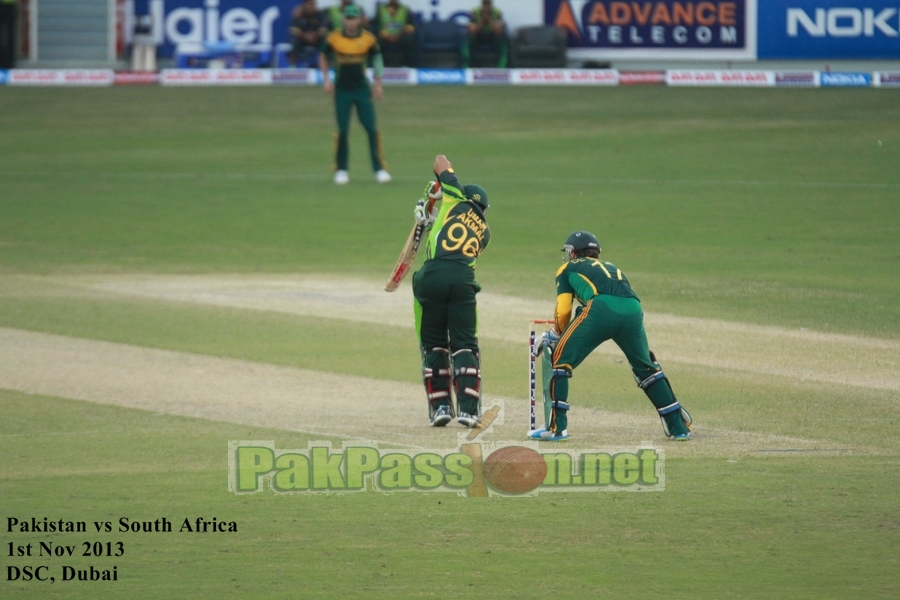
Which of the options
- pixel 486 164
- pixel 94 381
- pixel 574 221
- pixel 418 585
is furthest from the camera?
pixel 486 164

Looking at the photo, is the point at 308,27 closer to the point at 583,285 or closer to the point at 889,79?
the point at 889,79

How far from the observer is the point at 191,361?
11.8 meters

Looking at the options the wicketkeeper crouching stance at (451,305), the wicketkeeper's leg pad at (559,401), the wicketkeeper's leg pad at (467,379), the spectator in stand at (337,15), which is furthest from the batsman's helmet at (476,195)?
the spectator in stand at (337,15)

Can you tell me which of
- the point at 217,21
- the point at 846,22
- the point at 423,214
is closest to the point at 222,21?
the point at 217,21

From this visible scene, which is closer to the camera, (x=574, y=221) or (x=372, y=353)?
(x=372, y=353)

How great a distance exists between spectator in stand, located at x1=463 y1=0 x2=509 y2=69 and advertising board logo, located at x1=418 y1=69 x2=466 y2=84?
392 millimetres

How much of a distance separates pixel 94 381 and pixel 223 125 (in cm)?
1603

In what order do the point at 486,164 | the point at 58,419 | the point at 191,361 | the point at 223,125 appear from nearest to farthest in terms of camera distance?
the point at 58,419 < the point at 191,361 < the point at 486,164 < the point at 223,125

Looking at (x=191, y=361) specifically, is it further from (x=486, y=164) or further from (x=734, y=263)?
(x=486, y=164)

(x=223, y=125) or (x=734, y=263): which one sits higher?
(x=223, y=125)

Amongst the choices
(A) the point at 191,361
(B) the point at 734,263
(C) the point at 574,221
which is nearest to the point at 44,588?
(A) the point at 191,361

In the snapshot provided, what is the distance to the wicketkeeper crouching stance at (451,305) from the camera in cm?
945

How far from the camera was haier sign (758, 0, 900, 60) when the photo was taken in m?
29.3

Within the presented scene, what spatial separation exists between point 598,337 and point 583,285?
1.26 ft
